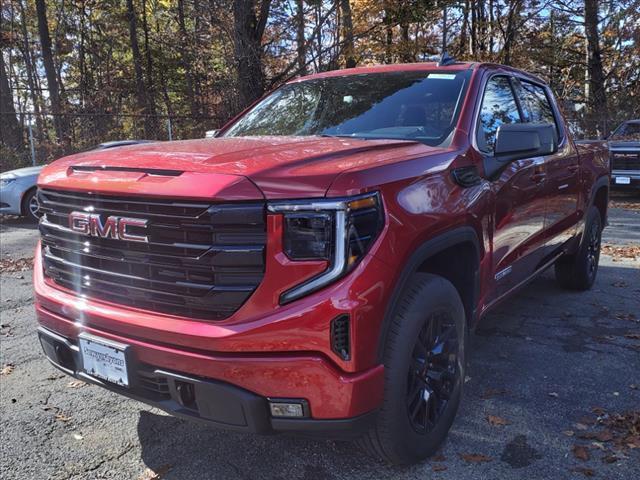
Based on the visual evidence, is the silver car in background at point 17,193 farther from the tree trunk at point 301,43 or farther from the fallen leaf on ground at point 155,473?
the fallen leaf on ground at point 155,473

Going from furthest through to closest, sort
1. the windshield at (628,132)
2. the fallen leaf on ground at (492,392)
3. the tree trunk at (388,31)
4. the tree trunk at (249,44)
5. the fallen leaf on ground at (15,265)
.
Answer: the tree trunk at (388,31) → the windshield at (628,132) → the tree trunk at (249,44) → the fallen leaf on ground at (15,265) → the fallen leaf on ground at (492,392)

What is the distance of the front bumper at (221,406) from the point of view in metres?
2.17

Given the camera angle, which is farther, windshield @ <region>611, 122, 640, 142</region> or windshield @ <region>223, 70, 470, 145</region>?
windshield @ <region>611, 122, 640, 142</region>

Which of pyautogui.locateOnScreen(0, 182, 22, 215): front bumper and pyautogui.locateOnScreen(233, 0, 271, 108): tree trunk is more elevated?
pyautogui.locateOnScreen(233, 0, 271, 108): tree trunk

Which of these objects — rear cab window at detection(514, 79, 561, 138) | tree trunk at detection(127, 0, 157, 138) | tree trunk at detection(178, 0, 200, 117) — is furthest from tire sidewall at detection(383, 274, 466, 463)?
tree trunk at detection(127, 0, 157, 138)

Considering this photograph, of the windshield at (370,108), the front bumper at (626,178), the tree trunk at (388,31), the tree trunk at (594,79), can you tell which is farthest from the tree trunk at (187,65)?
the windshield at (370,108)

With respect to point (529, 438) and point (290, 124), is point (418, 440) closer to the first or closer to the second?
point (529, 438)

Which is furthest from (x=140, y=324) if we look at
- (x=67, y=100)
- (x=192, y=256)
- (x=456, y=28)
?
(x=456, y=28)

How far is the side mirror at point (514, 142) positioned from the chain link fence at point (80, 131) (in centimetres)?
1390

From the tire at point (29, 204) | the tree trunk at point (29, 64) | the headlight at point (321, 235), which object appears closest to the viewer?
the headlight at point (321, 235)

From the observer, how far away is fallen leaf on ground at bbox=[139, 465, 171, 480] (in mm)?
2664

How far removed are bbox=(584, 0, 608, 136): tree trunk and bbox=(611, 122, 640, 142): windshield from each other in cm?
458

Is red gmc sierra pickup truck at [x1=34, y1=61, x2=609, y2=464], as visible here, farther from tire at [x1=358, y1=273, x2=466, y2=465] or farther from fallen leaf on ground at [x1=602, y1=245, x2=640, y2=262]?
fallen leaf on ground at [x1=602, y1=245, x2=640, y2=262]

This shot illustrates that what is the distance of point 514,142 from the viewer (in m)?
3.12
